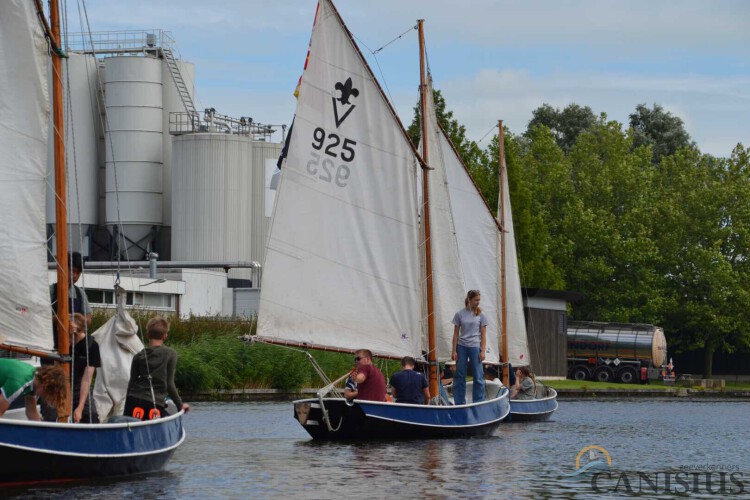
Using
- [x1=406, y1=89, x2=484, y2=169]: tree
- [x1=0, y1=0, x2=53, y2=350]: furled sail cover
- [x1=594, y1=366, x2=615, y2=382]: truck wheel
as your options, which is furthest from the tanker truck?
[x1=0, y1=0, x2=53, y2=350]: furled sail cover

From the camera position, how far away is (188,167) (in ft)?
275

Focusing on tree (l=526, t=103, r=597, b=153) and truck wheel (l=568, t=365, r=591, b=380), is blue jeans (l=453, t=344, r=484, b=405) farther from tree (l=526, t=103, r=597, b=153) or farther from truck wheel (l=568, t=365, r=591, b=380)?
tree (l=526, t=103, r=597, b=153)

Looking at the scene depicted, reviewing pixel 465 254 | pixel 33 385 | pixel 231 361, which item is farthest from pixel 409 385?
pixel 231 361

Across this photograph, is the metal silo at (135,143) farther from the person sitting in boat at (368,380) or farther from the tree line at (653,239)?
the person sitting in boat at (368,380)

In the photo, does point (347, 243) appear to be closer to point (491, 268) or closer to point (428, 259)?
point (428, 259)

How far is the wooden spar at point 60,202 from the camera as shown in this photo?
62.0 ft

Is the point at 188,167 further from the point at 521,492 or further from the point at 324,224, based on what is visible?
the point at 521,492

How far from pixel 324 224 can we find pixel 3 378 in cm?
1112

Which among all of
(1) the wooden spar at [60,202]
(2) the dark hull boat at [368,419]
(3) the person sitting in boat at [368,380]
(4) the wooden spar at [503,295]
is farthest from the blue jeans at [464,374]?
(4) the wooden spar at [503,295]

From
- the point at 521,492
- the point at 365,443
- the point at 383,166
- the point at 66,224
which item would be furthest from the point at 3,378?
the point at 383,166

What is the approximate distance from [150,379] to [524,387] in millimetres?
23619

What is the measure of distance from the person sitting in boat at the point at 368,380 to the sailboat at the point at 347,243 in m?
0.35

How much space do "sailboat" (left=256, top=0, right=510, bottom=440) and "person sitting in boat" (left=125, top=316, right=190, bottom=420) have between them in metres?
6.87

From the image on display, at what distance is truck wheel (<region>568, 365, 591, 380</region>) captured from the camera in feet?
276
